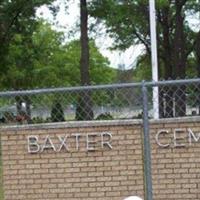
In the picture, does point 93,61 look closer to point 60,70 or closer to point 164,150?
point 60,70

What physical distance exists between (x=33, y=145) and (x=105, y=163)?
0.97 meters

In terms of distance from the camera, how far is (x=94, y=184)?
7902mm

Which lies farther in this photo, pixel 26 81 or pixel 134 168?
pixel 26 81

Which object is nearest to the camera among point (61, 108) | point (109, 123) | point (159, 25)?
point (109, 123)

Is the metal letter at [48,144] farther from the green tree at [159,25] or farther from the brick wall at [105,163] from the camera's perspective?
the green tree at [159,25]

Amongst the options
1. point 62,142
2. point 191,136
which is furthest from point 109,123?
point 191,136

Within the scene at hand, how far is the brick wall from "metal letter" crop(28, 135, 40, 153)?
1.6 inches

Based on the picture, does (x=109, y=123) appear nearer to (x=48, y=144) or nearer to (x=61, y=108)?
(x=48, y=144)

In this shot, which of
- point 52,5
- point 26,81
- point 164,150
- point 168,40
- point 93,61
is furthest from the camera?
point 93,61

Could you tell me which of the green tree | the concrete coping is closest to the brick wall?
the concrete coping

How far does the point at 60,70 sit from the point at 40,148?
38730mm

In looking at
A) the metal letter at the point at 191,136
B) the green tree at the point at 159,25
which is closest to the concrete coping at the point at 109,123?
the metal letter at the point at 191,136

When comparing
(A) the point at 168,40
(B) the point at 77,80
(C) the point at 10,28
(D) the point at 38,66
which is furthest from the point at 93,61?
(C) the point at 10,28

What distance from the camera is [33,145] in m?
7.98
